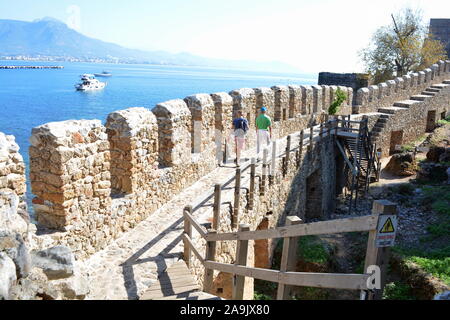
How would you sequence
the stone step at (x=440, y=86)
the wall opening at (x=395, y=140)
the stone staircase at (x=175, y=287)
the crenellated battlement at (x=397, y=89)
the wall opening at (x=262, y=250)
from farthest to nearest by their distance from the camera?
1. the stone step at (x=440, y=86)
2. the crenellated battlement at (x=397, y=89)
3. the wall opening at (x=395, y=140)
4. the wall opening at (x=262, y=250)
5. the stone staircase at (x=175, y=287)

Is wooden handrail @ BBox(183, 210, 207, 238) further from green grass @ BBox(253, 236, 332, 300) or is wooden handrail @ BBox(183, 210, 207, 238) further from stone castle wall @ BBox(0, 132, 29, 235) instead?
green grass @ BBox(253, 236, 332, 300)

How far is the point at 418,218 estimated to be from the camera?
45.4ft

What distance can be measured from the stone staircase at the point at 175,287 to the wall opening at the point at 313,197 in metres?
9.51

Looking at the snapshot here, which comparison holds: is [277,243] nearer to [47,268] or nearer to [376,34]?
[47,268]

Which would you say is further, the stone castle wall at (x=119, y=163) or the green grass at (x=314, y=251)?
the green grass at (x=314, y=251)

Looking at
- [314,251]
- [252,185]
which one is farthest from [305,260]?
[252,185]

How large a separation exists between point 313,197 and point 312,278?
449 inches

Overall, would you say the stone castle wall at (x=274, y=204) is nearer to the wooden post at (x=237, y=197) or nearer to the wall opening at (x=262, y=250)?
the wall opening at (x=262, y=250)

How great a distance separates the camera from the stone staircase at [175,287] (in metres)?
4.76

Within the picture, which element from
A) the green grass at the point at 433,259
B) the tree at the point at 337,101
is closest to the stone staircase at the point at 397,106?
the tree at the point at 337,101

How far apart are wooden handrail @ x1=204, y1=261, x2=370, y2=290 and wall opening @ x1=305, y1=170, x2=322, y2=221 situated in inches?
399

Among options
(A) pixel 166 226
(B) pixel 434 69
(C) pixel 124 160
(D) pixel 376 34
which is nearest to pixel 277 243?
(A) pixel 166 226
